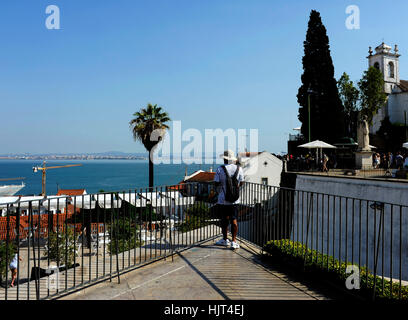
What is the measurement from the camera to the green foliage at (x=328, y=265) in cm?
384

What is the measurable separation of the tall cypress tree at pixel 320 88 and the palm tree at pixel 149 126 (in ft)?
57.0

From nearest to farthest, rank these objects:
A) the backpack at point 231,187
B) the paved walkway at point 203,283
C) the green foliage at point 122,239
→ the paved walkway at point 203,283 < the green foliage at point 122,239 < the backpack at point 231,187

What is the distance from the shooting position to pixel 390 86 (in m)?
53.7

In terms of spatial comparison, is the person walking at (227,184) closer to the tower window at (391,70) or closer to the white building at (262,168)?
the white building at (262,168)

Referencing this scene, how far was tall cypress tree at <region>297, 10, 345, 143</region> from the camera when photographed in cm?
3675

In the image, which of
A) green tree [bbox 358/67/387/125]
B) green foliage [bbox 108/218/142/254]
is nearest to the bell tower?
green tree [bbox 358/67/387/125]

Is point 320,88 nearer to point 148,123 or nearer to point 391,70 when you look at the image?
point 148,123

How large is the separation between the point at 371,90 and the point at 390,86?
1304 cm

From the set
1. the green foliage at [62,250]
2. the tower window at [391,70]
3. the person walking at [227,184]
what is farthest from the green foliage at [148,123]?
the tower window at [391,70]
